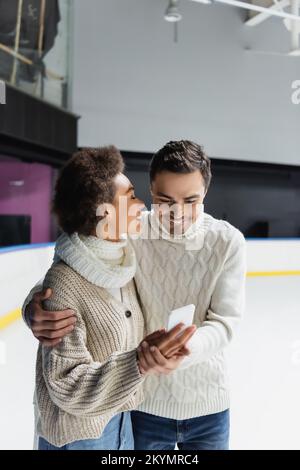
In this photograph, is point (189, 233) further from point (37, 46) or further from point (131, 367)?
point (37, 46)

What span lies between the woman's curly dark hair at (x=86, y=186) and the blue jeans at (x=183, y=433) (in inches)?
19.0

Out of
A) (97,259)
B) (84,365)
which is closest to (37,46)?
(97,259)

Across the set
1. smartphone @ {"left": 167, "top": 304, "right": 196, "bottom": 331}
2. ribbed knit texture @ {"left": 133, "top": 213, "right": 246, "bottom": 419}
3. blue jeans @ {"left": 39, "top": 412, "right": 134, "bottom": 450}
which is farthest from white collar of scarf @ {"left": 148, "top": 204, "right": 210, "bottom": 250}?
blue jeans @ {"left": 39, "top": 412, "right": 134, "bottom": 450}

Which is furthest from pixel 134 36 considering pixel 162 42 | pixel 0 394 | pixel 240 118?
pixel 0 394

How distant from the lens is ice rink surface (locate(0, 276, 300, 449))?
1759 millimetres

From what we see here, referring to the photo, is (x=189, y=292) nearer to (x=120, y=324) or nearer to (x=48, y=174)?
(x=120, y=324)

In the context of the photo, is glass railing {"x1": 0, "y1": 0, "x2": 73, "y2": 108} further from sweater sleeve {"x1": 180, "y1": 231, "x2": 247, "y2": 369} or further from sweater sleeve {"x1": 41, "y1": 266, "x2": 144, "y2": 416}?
sweater sleeve {"x1": 41, "y1": 266, "x2": 144, "y2": 416}

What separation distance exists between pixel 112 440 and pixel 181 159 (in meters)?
0.53

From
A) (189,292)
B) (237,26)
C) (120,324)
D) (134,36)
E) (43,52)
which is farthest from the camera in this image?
(237,26)

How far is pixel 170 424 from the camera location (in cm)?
101

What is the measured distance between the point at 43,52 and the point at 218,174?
3.01 metres

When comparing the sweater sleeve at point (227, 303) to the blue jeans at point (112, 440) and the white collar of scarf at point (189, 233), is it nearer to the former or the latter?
the white collar of scarf at point (189, 233)

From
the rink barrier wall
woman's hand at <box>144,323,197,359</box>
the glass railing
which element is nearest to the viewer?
woman's hand at <box>144,323,197,359</box>

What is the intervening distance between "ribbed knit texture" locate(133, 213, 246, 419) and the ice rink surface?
2.65ft
